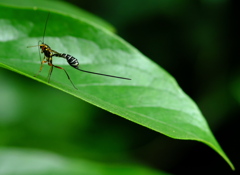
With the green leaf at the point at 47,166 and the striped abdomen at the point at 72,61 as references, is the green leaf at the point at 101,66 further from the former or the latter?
the green leaf at the point at 47,166

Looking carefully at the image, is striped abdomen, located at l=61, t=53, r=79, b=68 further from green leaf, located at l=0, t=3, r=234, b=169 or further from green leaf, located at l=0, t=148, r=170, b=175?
green leaf, located at l=0, t=148, r=170, b=175

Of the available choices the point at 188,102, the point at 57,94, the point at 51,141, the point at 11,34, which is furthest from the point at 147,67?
the point at 57,94

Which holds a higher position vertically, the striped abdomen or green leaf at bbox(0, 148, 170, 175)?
the striped abdomen

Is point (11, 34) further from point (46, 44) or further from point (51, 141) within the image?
point (51, 141)

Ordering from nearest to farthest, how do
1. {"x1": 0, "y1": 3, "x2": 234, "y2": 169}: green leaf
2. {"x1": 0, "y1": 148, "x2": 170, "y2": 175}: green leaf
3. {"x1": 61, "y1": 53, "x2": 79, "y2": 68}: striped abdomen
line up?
{"x1": 0, "y1": 3, "x2": 234, "y2": 169}: green leaf < {"x1": 61, "y1": 53, "x2": 79, "y2": 68}: striped abdomen < {"x1": 0, "y1": 148, "x2": 170, "y2": 175}: green leaf

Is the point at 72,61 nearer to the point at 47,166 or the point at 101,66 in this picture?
the point at 101,66

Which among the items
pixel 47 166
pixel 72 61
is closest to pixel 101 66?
pixel 72 61

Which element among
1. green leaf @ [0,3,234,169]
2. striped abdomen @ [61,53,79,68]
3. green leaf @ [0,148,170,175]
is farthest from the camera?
green leaf @ [0,148,170,175]

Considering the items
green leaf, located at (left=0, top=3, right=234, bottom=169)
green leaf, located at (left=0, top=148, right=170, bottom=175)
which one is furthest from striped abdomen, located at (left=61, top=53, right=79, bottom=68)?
green leaf, located at (left=0, top=148, right=170, bottom=175)
